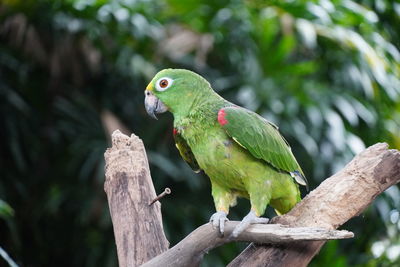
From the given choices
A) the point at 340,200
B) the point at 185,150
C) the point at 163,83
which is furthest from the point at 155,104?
the point at 340,200

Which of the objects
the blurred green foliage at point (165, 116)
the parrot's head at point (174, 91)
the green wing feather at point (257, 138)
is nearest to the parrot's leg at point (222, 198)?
the green wing feather at point (257, 138)

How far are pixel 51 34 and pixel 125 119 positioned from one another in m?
0.90

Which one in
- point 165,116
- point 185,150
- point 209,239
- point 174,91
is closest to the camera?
point 209,239

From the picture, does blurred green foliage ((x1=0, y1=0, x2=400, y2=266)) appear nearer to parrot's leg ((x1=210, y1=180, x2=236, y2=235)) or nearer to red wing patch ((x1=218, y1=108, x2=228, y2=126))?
parrot's leg ((x1=210, y1=180, x2=236, y2=235))

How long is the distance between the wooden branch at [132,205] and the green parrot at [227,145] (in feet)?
0.67

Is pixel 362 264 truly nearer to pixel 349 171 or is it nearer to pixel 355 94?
pixel 355 94

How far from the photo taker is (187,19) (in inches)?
158

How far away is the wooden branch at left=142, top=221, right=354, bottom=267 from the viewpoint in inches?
70.3

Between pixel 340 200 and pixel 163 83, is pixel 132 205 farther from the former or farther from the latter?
pixel 340 200

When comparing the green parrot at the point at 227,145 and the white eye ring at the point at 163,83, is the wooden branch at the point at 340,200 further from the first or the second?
the white eye ring at the point at 163,83

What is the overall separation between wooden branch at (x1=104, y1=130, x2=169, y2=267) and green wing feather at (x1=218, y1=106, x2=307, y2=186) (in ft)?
1.26

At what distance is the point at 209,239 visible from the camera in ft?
6.18

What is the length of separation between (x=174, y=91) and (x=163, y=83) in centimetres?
6

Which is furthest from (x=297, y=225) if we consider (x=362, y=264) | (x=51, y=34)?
(x=51, y=34)
